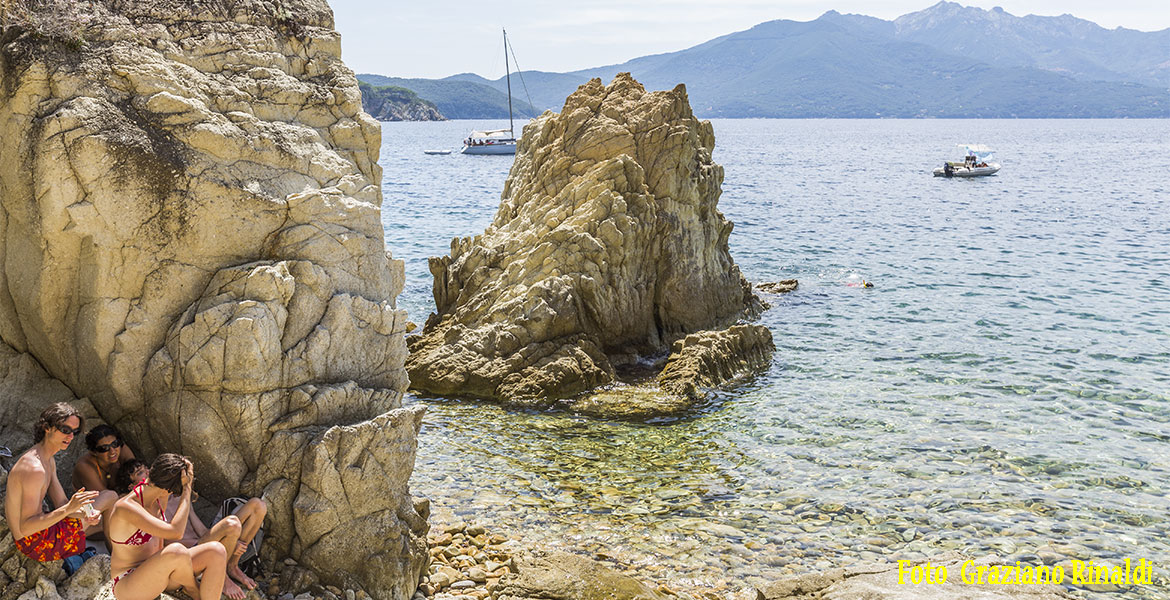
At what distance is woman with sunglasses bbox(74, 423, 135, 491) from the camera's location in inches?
299

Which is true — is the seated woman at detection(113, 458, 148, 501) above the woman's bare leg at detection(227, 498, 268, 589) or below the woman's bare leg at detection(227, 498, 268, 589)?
above

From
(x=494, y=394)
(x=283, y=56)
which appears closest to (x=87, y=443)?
(x=283, y=56)

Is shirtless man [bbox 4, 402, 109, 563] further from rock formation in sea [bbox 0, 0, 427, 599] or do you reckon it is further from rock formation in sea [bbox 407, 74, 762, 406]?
rock formation in sea [bbox 407, 74, 762, 406]

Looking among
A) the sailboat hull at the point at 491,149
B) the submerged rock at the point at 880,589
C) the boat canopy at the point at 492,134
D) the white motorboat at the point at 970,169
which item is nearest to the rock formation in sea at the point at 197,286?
the submerged rock at the point at 880,589

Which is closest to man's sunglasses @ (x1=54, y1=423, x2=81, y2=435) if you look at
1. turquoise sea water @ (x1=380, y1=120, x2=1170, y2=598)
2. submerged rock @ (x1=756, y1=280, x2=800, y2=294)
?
turquoise sea water @ (x1=380, y1=120, x2=1170, y2=598)

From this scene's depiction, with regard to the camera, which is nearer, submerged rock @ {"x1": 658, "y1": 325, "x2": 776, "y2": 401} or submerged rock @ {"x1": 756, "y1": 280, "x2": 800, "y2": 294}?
submerged rock @ {"x1": 658, "y1": 325, "x2": 776, "y2": 401}

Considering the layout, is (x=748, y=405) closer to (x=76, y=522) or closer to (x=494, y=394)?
(x=494, y=394)

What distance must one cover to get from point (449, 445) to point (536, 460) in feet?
4.97

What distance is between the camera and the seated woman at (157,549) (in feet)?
22.5

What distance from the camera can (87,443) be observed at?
762cm

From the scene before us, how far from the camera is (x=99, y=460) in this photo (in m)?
7.65

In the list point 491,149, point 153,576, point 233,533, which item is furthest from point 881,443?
point 491,149

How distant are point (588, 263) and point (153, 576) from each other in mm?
12556

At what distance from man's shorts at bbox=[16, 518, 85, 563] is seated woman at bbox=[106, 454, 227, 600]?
270 mm
